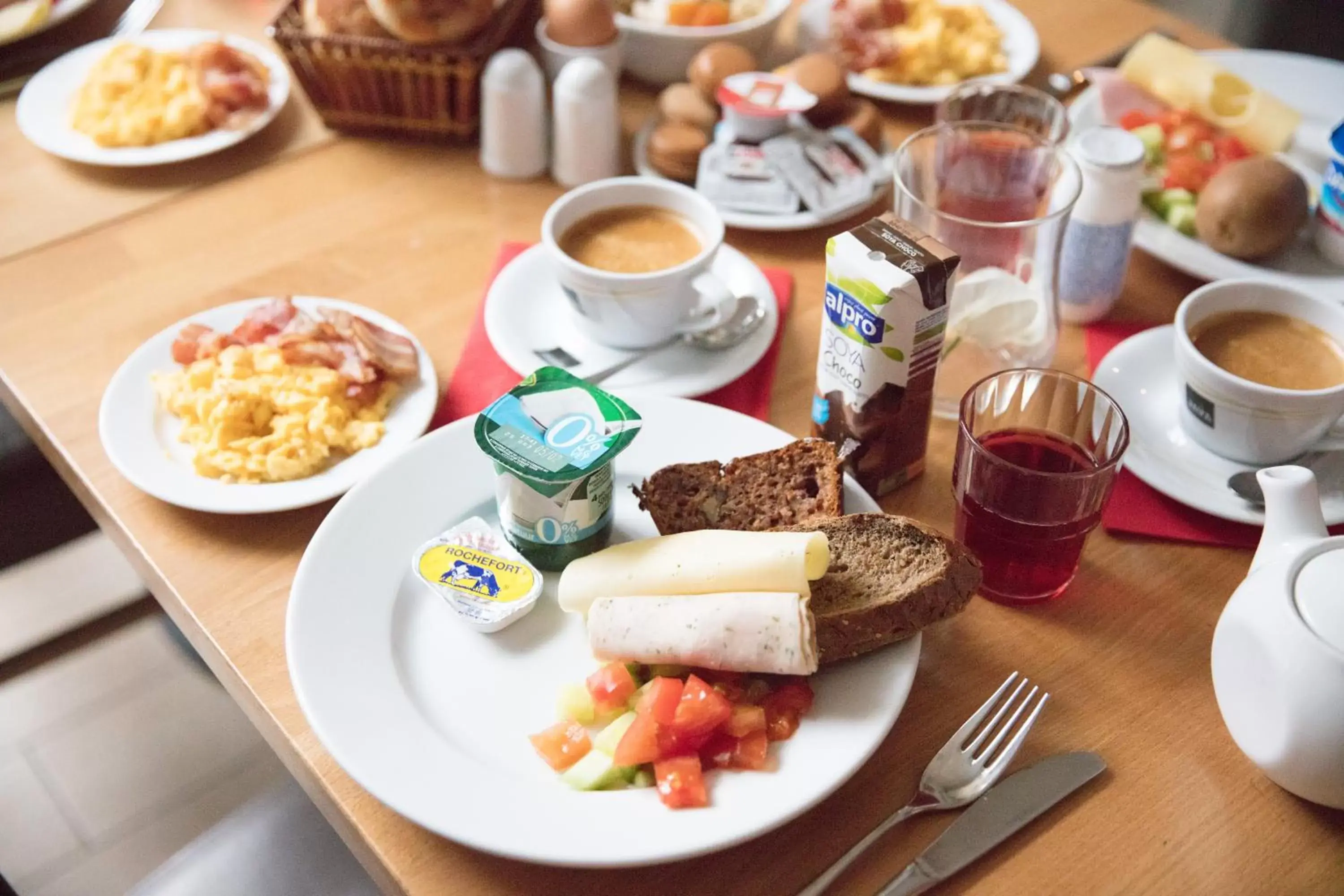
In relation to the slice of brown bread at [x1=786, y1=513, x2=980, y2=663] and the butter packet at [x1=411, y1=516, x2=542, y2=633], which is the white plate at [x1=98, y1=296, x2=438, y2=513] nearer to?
the butter packet at [x1=411, y1=516, x2=542, y2=633]

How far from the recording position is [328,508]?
122 cm

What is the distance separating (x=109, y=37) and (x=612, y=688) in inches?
69.1

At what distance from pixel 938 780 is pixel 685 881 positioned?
0.23m

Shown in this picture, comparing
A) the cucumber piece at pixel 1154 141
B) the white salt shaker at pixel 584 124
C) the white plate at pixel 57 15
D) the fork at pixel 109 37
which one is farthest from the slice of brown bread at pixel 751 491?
the white plate at pixel 57 15

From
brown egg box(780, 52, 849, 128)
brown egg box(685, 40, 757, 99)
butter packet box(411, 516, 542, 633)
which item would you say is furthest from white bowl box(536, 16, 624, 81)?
butter packet box(411, 516, 542, 633)

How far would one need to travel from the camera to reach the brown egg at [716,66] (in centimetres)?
174

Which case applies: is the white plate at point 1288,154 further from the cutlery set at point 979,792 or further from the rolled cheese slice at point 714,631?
the rolled cheese slice at point 714,631

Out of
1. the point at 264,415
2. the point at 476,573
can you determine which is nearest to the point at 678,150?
the point at 264,415

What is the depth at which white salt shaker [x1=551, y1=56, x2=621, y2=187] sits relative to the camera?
1645mm

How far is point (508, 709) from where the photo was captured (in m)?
0.99

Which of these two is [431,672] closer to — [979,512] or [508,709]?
[508,709]

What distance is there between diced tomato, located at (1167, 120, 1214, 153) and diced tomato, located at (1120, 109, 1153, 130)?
1.7 inches

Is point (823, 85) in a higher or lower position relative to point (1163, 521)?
higher

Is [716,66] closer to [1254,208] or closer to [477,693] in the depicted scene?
[1254,208]
